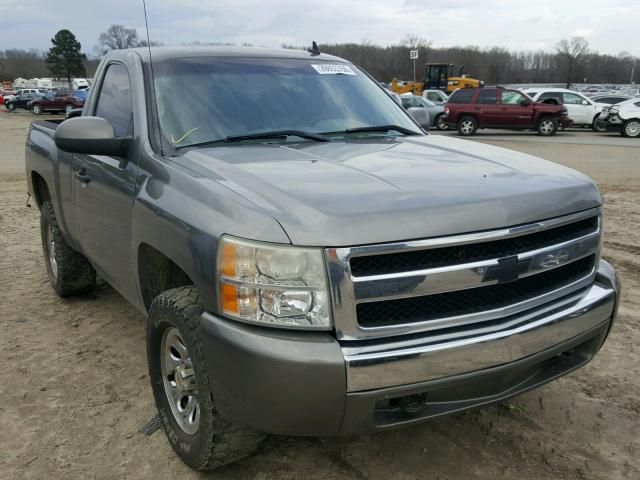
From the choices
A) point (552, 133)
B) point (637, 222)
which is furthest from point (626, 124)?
point (637, 222)

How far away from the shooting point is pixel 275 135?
3.22m

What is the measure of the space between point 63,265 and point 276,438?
2635 millimetres

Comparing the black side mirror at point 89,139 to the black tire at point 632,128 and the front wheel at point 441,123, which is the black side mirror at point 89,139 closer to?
the front wheel at point 441,123

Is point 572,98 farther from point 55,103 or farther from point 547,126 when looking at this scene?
point 55,103

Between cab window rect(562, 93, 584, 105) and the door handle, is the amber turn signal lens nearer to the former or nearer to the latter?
the door handle

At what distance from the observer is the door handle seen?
3578 millimetres

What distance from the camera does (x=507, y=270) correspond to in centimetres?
226

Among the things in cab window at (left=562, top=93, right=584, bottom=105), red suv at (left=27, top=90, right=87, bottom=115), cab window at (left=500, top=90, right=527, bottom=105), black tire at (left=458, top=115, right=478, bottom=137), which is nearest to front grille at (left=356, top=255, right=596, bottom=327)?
black tire at (left=458, top=115, right=478, bottom=137)

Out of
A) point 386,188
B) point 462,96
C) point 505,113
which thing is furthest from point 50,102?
point 386,188

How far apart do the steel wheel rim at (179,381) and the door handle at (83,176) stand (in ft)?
4.46

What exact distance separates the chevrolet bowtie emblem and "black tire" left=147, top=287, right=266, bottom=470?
44.4 inches

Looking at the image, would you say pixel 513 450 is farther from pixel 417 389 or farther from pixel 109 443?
pixel 109 443

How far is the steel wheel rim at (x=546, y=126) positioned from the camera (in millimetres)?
21375

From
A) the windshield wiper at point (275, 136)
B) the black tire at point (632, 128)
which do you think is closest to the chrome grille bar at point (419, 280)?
the windshield wiper at point (275, 136)
